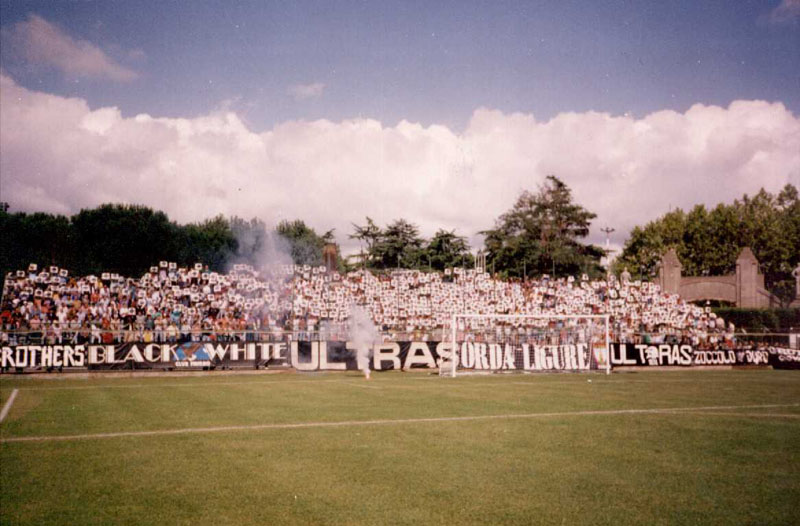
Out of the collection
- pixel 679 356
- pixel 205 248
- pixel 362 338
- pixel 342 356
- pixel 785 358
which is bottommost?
pixel 785 358

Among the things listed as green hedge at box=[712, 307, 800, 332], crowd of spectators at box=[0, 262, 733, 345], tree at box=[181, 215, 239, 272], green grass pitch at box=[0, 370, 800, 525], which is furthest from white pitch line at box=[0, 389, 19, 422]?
green hedge at box=[712, 307, 800, 332]

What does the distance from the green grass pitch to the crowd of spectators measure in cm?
1193

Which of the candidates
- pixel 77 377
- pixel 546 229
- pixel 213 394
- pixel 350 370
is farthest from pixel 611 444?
pixel 546 229

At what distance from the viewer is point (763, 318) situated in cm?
5672

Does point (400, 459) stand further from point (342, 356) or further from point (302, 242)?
point (302, 242)

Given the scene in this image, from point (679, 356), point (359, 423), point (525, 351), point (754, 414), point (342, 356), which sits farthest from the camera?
point (679, 356)

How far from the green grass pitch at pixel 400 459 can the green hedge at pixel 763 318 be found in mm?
43254

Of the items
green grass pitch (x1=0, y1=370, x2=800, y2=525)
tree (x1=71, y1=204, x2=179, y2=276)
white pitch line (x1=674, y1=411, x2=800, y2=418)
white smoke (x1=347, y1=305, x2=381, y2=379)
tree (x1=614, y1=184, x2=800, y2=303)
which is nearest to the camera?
green grass pitch (x1=0, y1=370, x2=800, y2=525)

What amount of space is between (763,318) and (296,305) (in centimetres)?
4261

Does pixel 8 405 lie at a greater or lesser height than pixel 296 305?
lesser

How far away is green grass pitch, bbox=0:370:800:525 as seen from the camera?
7277 millimetres

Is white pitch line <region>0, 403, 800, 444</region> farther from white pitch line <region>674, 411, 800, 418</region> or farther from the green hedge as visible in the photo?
the green hedge

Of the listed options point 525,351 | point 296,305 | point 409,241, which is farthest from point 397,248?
point 525,351

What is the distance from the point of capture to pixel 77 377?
26031mm
